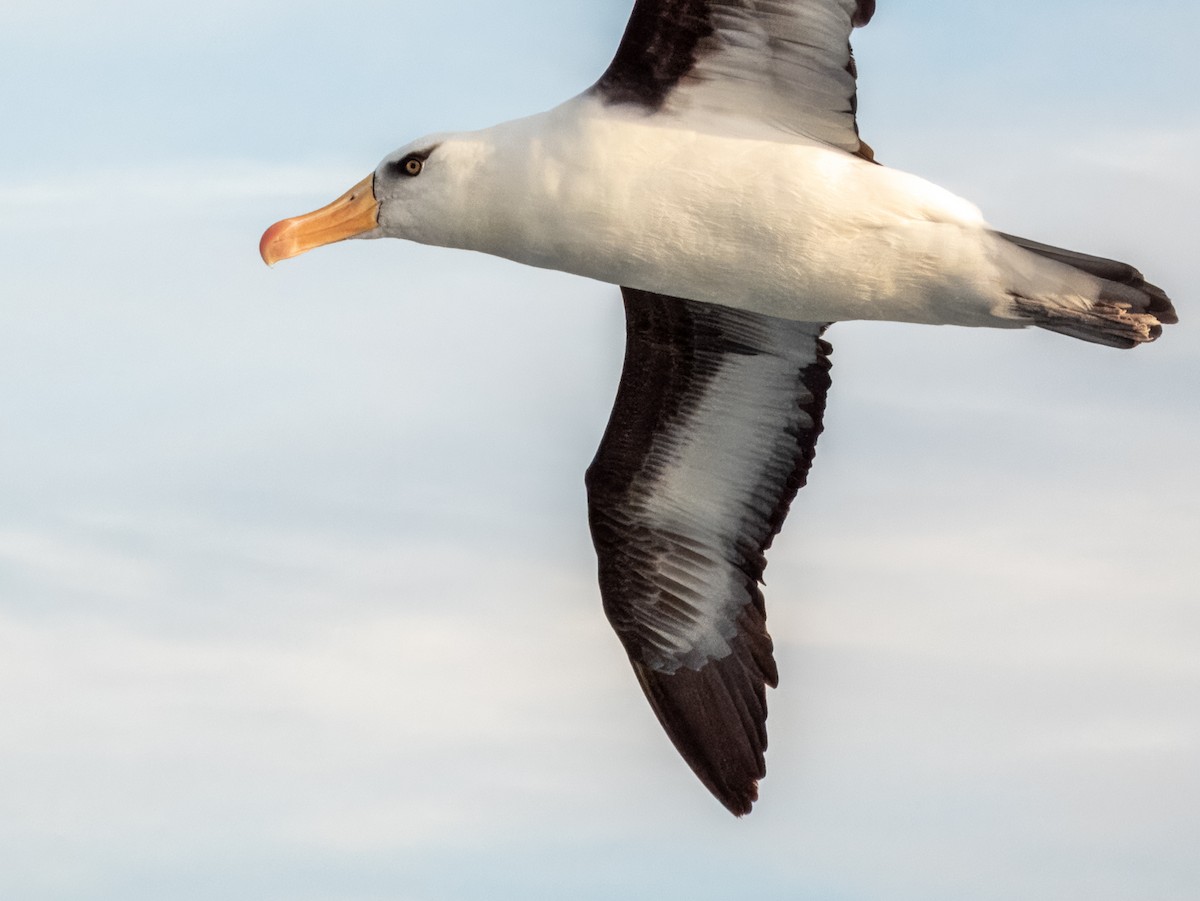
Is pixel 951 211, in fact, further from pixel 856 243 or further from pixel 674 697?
pixel 674 697

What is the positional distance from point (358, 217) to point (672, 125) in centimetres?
154

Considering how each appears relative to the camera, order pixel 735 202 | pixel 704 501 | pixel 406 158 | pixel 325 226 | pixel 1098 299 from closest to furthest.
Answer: pixel 1098 299 → pixel 735 202 → pixel 406 158 → pixel 325 226 → pixel 704 501

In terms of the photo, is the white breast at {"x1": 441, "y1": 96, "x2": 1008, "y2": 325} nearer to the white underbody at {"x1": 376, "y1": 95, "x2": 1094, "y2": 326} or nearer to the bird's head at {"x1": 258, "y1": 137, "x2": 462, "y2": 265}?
the white underbody at {"x1": 376, "y1": 95, "x2": 1094, "y2": 326}

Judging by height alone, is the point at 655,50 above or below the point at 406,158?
above

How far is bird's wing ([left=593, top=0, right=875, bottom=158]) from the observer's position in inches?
348

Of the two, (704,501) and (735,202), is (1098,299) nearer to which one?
(735,202)

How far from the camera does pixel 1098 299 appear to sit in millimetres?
8789

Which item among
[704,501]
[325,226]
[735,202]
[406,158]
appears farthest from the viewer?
[704,501]

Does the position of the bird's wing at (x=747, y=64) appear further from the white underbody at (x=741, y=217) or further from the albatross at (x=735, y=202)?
the white underbody at (x=741, y=217)

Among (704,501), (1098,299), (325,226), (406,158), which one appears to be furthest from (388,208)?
(1098,299)

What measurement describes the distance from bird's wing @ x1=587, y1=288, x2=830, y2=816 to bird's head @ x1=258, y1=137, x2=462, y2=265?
1415 mm

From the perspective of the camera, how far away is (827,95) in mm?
9070

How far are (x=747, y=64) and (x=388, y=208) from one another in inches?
67.7

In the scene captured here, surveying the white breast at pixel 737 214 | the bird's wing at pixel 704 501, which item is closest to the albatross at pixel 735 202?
the white breast at pixel 737 214
